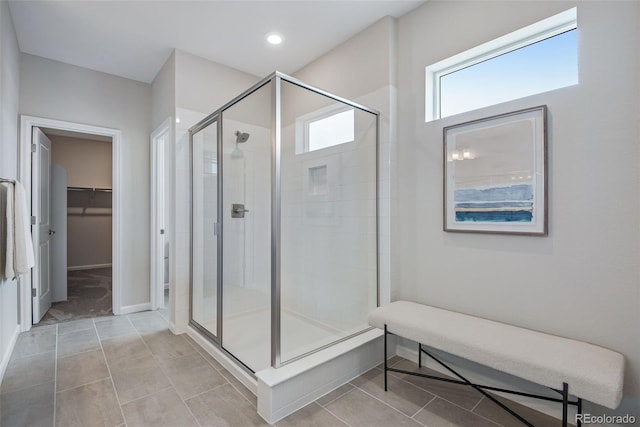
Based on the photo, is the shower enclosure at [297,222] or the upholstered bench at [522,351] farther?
the shower enclosure at [297,222]

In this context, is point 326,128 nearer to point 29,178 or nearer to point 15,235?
point 15,235

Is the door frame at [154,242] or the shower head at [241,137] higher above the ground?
the shower head at [241,137]

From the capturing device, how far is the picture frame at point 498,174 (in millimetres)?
1772

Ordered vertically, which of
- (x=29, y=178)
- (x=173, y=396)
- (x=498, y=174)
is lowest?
(x=173, y=396)

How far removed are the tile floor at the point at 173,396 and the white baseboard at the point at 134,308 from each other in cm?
85

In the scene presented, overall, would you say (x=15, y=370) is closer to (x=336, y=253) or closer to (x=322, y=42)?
(x=336, y=253)

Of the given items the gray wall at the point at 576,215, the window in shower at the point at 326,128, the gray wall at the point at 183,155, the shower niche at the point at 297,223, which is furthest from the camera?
the gray wall at the point at 183,155

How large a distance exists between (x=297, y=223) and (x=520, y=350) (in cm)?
160

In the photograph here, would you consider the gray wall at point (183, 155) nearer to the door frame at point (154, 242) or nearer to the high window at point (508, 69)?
the door frame at point (154, 242)

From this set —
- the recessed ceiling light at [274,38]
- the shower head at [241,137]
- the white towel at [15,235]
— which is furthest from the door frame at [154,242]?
the recessed ceiling light at [274,38]

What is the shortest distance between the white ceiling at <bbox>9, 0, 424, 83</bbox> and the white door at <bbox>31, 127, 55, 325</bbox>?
1002 millimetres

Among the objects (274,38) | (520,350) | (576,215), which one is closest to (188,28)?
(274,38)

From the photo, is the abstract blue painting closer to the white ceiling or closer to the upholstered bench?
the upholstered bench

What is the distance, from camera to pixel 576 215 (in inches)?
65.2
